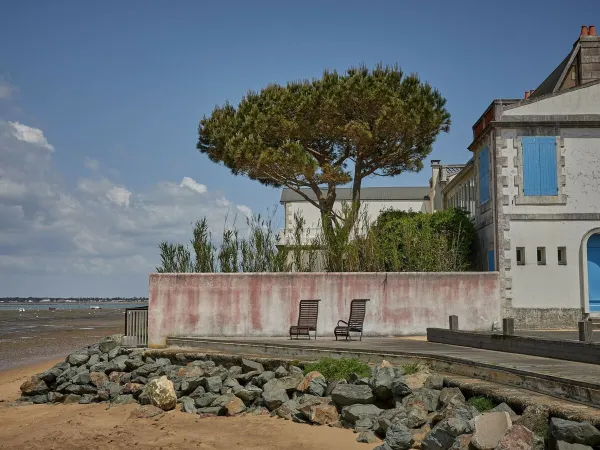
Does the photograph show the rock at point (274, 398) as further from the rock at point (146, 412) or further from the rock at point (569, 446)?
the rock at point (569, 446)

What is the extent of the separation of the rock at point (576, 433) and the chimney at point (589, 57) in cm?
2013

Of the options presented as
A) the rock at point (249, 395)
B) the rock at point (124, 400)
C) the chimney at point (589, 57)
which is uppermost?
the chimney at point (589, 57)

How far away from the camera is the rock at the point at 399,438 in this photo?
26.5 feet

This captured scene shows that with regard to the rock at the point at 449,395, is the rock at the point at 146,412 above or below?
below

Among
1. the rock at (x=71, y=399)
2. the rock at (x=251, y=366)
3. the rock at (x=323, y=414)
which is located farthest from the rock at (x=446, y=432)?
the rock at (x=71, y=399)

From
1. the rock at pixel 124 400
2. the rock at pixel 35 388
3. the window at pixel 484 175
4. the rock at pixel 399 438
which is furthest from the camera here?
the window at pixel 484 175

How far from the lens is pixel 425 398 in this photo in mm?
9203

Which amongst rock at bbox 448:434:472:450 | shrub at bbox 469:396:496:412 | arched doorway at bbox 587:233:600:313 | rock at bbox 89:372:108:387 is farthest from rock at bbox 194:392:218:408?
arched doorway at bbox 587:233:600:313

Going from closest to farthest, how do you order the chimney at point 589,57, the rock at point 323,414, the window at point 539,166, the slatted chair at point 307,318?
1. the rock at point 323,414
2. the slatted chair at point 307,318
3. the window at point 539,166
4. the chimney at point 589,57

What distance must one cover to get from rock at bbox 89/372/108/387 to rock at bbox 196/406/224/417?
3404 mm

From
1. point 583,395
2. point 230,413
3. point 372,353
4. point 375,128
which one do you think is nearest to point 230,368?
point 230,413

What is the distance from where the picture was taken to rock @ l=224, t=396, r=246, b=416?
11.0 m

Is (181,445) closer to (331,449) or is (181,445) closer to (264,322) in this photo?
(331,449)

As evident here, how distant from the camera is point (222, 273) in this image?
1609 centimetres
